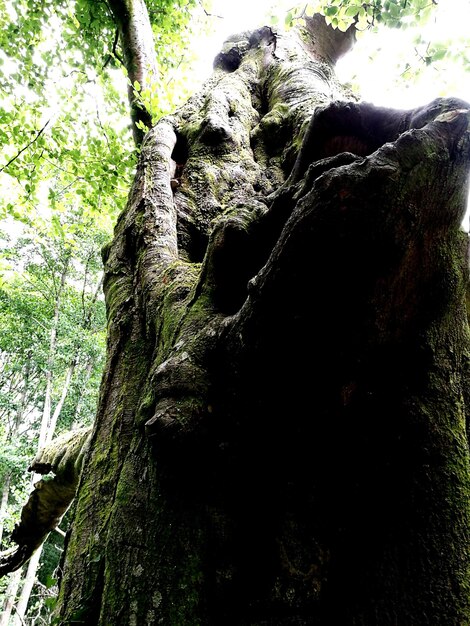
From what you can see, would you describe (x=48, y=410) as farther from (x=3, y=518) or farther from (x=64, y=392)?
(x=3, y=518)

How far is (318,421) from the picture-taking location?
927 mm

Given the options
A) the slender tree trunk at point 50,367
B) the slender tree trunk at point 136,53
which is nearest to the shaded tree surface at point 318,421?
the slender tree trunk at point 136,53

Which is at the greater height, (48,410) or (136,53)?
(136,53)

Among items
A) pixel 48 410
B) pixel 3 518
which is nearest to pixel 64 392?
pixel 48 410

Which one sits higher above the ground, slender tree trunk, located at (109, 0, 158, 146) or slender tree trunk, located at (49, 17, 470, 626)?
slender tree trunk, located at (109, 0, 158, 146)

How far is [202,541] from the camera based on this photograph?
2.98ft

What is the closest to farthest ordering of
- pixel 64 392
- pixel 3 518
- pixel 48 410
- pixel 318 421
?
pixel 318 421 → pixel 48 410 → pixel 3 518 → pixel 64 392

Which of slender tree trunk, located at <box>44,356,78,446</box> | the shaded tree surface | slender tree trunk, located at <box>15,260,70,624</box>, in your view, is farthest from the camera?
slender tree trunk, located at <box>44,356,78,446</box>

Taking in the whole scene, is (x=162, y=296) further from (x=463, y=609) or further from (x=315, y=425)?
(x=463, y=609)

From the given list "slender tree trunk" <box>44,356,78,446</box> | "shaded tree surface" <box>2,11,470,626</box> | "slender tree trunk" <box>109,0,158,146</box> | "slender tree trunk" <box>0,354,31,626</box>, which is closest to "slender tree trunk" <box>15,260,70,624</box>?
"slender tree trunk" <box>44,356,78,446</box>

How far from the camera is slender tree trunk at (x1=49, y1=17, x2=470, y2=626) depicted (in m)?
0.81

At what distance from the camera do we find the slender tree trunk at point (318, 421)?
81 centimetres

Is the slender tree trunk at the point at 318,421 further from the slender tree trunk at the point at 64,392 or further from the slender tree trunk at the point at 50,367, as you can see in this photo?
the slender tree trunk at the point at 64,392

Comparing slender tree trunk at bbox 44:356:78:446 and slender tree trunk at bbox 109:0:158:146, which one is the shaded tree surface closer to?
slender tree trunk at bbox 109:0:158:146
